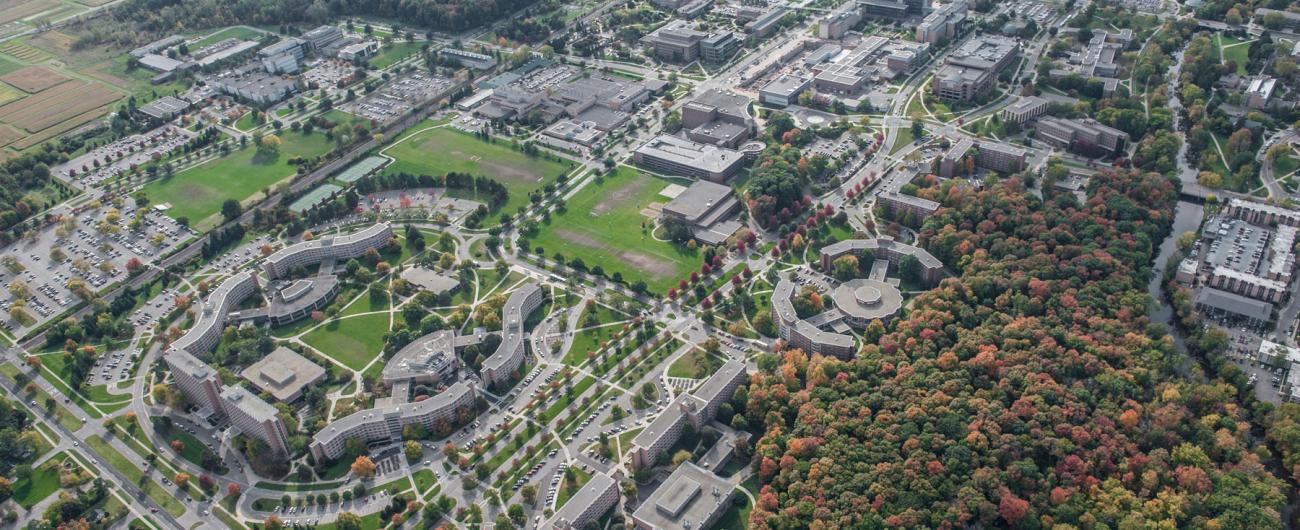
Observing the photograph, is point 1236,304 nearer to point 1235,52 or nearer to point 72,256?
point 1235,52

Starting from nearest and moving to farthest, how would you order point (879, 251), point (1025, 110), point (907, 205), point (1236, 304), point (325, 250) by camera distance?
point (1236, 304) < point (879, 251) < point (325, 250) < point (907, 205) < point (1025, 110)

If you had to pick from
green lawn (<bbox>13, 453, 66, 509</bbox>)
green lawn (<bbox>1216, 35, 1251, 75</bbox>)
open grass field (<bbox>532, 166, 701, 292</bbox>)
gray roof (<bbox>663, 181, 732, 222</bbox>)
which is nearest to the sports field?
open grass field (<bbox>532, 166, 701, 292</bbox>)

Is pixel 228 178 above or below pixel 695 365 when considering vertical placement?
above

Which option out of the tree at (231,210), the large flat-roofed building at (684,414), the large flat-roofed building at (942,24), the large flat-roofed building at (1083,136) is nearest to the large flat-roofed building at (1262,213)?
the large flat-roofed building at (1083,136)

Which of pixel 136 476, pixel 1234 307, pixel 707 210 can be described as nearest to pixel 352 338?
pixel 136 476

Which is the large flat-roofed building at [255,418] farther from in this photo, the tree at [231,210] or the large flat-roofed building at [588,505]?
the tree at [231,210]

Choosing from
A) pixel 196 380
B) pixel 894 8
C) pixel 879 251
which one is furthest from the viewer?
pixel 894 8

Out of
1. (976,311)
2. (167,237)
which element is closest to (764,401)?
(976,311)
